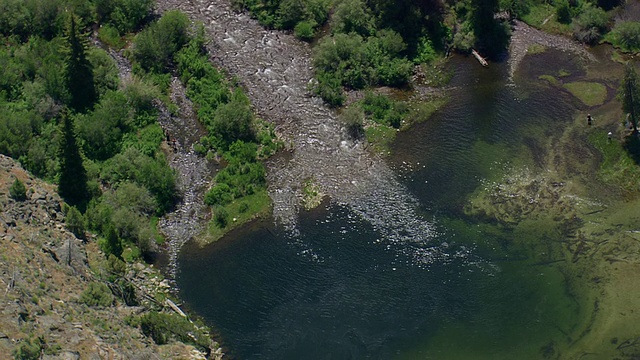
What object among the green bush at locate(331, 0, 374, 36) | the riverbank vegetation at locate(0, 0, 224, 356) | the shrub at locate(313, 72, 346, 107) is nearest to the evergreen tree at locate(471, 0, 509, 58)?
the green bush at locate(331, 0, 374, 36)

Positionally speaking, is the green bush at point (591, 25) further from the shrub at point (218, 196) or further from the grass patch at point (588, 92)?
the shrub at point (218, 196)

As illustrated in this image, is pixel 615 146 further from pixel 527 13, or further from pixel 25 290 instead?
pixel 25 290

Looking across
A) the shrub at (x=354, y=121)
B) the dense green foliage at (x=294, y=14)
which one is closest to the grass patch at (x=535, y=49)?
the shrub at (x=354, y=121)

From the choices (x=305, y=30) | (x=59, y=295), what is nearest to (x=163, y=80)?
(x=305, y=30)

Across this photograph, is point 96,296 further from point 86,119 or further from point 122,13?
point 122,13

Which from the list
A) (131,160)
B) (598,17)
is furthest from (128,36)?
(598,17)

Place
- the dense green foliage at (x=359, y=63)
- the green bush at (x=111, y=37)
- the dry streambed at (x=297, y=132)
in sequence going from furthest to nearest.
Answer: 1. the green bush at (x=111, y=37)
2. the dense green foliage at (x=359, y=63)
3. the dry streambed at (x=297, y=132)
